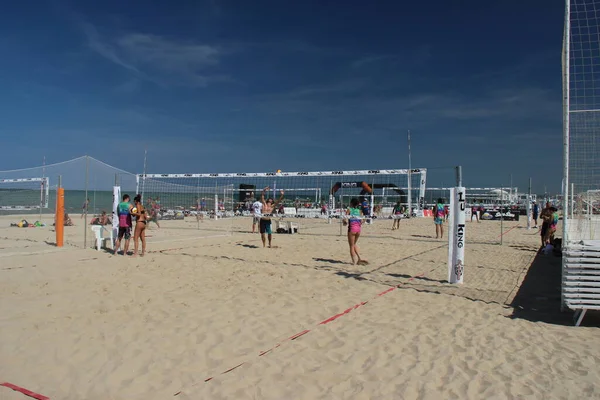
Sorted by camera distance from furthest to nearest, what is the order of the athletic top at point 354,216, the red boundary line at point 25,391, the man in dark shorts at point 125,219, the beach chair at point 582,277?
the man in dark shorts at point 125,219
the athletic top at point 354,216
the beach chair at point 582,277
the red boundary line at point 25,391

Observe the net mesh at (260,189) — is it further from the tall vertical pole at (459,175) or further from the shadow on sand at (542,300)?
the tall vertical pole at (459,175)

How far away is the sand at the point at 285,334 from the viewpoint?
124 inches

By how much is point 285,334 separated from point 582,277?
319 cm

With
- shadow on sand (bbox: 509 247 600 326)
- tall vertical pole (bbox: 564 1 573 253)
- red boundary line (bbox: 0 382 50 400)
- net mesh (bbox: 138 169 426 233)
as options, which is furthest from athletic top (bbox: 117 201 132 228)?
net mesh (bbox: 138 169 426 233)

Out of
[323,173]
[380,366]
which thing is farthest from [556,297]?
[323,173]

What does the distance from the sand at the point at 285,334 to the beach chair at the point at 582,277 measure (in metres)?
0.27

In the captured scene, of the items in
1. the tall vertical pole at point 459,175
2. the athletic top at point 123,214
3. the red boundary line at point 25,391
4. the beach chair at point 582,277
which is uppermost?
the tall vertical pole at point 459,175

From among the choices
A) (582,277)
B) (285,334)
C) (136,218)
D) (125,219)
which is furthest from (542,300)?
(125,219)

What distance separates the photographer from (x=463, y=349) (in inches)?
154

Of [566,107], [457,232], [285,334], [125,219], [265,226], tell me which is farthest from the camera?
[265,226]

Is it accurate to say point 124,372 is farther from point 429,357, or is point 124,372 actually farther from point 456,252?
point 456,252

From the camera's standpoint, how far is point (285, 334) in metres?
4.27

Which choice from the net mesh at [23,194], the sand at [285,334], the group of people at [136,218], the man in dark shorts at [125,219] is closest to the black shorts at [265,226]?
the group of people at [136,218]

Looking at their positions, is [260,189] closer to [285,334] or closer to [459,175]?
[459,175]
